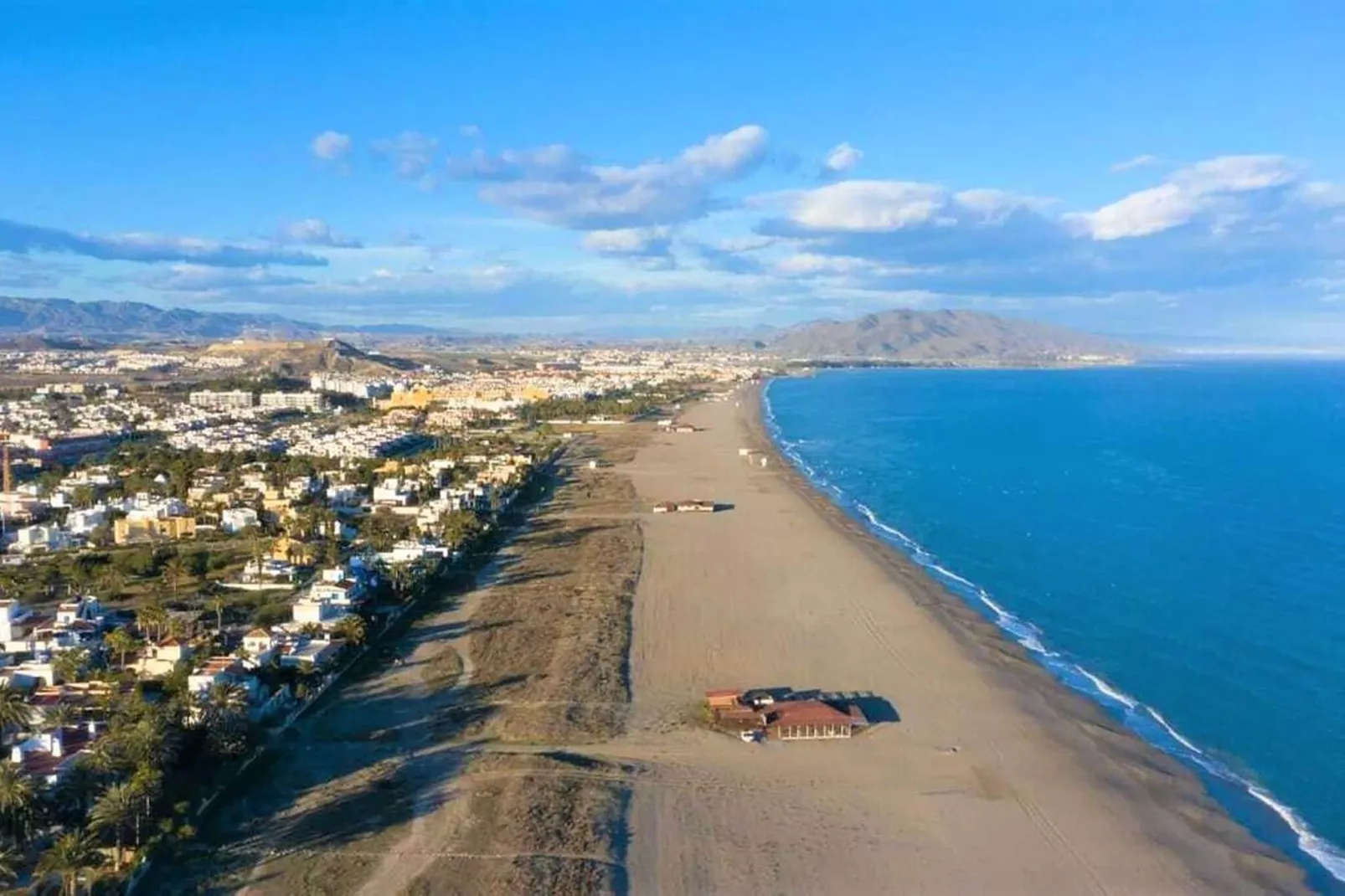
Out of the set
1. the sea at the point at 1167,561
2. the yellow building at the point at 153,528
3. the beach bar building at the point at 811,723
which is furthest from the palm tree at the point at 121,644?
the sea at the point at 1167,561

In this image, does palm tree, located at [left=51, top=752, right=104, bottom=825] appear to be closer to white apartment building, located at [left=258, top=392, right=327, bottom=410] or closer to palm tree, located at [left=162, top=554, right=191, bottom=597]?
palm tree, located at [left=162, top=554, right=191, bottom=597]

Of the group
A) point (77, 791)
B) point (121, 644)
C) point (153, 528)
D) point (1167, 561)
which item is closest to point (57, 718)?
point (77, 791)

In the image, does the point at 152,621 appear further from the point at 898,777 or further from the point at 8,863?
the point at 898,777

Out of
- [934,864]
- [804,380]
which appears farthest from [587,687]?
[804,380]

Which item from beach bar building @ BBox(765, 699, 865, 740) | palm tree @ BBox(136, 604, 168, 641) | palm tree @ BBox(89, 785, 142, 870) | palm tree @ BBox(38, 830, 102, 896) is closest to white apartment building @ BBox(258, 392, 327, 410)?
palm tree @ BBox(136, 604, 168, 641)

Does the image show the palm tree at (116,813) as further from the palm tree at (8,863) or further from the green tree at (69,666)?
the green tree at (69,666)
